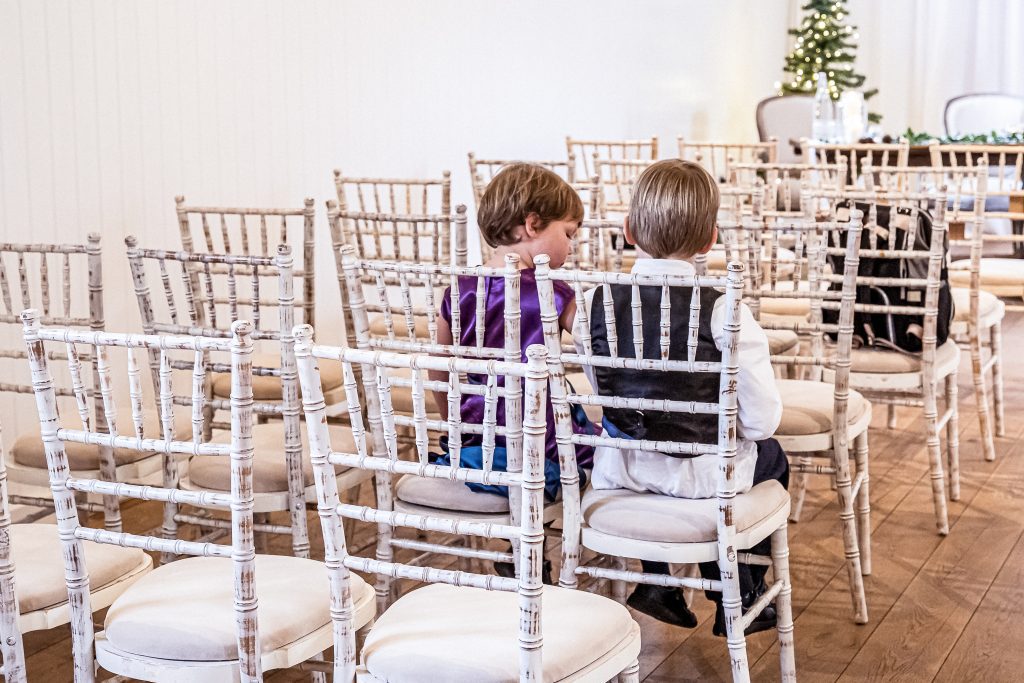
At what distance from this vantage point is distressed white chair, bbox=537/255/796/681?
6.40 feet

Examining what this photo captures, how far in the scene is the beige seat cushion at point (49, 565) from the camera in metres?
1.83

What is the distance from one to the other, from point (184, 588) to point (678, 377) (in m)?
0.91

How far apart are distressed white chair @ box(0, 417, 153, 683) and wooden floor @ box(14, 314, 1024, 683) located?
0.67 meters

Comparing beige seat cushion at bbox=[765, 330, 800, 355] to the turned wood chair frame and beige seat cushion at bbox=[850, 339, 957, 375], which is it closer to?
beige seat cushion at bbox=[850, 339, 957, 375]

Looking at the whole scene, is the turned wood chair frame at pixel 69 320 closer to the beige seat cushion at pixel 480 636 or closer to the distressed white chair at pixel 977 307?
the beige seat cushion at pixel 480 636

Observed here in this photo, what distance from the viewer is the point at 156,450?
1.59 metres

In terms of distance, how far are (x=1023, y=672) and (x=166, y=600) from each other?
180cm

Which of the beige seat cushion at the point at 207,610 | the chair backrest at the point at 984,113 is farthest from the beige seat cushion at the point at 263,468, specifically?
the chair backrest at the point at 984,113

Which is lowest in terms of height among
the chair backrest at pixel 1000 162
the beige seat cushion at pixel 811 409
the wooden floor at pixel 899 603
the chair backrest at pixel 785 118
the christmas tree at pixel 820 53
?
the wooden floor at pixel 899 603

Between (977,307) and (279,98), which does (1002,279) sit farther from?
(279,98)

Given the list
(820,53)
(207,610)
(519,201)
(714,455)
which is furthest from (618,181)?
(820,53)

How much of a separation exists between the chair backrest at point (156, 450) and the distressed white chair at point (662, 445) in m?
0.60

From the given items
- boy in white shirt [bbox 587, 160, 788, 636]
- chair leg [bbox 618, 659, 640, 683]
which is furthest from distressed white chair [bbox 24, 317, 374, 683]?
boy in white shirt [bbox 587, 160, 788, 636]

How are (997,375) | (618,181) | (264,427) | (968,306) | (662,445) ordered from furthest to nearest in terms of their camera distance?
1. (618,181)
2. (997,375)
3. (968,306)
4. (264,427)
5. (662,445)
